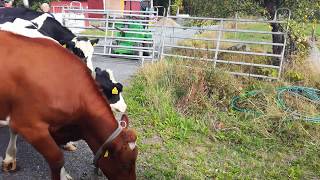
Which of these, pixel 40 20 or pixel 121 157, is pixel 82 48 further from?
pixel 121 157

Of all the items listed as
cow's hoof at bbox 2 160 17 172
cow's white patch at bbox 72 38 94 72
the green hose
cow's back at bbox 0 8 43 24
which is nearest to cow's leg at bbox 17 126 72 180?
cow's hoof at bbox 2 160 17 172

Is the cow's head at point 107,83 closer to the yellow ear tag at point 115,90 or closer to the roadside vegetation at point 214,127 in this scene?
the yellow ear tag at point 115,90

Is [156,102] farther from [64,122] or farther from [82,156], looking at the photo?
[64,122]

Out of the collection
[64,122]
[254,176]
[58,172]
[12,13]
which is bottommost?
[254,176]

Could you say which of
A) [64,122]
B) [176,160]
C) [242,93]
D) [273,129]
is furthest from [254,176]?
[242,93]

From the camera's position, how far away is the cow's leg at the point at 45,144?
3439 millimetres

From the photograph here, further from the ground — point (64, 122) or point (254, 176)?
point (64, 122)

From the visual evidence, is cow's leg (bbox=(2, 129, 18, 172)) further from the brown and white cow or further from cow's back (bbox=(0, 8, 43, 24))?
cow's back (bbox=(0, 8, 43, 24))

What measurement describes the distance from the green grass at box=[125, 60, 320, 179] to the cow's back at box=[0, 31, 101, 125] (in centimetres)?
134

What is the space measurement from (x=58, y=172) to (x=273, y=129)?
3307 millimetres

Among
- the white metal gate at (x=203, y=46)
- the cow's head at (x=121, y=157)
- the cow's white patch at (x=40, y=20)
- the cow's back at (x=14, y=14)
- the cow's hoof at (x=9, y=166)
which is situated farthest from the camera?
the white metal gate at (x=203, y=46)

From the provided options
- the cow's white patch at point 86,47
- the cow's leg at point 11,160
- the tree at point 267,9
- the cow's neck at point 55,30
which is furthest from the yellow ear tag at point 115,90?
the tree at point 267,9

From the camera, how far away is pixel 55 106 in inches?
136

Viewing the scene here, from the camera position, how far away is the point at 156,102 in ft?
21.2
